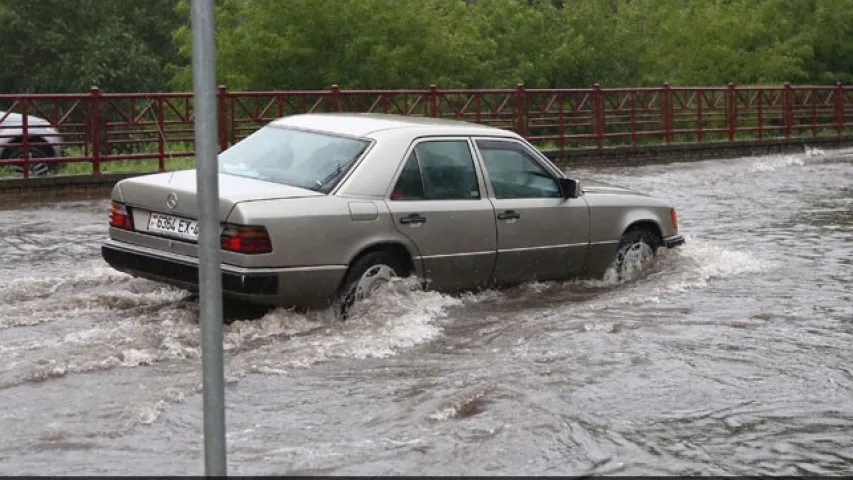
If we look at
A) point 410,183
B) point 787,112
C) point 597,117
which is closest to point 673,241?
point 410,183

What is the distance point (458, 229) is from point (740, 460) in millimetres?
3717

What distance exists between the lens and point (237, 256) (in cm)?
828

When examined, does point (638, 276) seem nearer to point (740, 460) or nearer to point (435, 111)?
point (740, 460)

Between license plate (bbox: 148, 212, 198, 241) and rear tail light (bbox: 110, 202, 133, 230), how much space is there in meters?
0.23

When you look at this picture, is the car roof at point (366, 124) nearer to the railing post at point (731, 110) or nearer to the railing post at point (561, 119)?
the railing post at point (561, 119)

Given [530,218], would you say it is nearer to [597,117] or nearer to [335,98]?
[335,98]

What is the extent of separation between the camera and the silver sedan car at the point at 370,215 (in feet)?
27.7

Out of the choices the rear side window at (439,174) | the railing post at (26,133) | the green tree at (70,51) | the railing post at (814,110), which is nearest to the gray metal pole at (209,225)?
the rear side window at (439,174)

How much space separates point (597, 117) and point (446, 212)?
19.6m

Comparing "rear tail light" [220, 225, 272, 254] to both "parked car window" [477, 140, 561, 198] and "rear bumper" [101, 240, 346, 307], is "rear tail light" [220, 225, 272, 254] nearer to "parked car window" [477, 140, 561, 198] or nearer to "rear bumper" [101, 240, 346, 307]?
"rear bumper" [101, 240, 346, 307]

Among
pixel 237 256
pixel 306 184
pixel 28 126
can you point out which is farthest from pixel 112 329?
pixel 28 126

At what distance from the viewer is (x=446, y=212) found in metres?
9.41

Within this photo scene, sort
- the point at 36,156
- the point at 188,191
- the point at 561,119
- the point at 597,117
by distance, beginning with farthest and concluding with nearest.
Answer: the point at 597,117, the point at 561,119, the point at 36,156, the point at 188,191

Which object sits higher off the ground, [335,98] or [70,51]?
[70,51]
